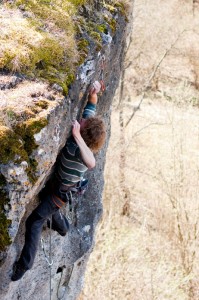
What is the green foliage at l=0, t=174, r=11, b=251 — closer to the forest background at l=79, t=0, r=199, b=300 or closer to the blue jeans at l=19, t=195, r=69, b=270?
the blue jeans at l=19, t=195, r=69, b=270

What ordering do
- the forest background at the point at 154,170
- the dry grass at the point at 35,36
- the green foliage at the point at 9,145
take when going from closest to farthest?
the green foliage at the point at 9,145 < the dry grass at the point at 35,36 < the forest background at the point at 154,170

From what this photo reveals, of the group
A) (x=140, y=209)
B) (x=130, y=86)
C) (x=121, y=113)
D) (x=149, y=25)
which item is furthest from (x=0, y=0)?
(x=149, y=25)

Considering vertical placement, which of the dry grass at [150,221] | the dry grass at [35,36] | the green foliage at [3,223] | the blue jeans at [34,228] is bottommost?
the dry grass at [150,221]

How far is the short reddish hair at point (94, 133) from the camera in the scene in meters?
4.43

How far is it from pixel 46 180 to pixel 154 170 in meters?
14.3

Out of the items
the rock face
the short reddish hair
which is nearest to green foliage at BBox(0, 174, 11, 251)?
the rock face

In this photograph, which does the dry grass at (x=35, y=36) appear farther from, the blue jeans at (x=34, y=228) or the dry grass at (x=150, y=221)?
the dry grass at (x=150, y=221)

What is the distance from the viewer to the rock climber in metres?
4.43

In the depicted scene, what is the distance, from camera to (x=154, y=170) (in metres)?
19.0

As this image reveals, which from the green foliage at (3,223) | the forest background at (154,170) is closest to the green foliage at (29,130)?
the green foliage at (3,223)

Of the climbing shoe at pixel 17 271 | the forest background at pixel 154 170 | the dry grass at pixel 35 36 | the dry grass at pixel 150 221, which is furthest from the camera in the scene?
the forest background at pixel 154 170

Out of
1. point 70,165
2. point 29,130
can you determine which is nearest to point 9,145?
point 29,130

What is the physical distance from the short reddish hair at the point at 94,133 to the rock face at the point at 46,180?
0.72ft

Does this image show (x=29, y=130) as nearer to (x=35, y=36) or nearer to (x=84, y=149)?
(x=84, y=149)
